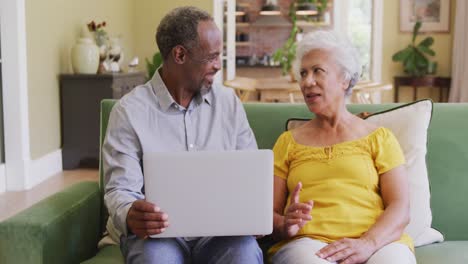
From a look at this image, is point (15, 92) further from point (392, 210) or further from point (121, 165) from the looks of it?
point (392, 210)

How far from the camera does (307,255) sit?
1.81 m

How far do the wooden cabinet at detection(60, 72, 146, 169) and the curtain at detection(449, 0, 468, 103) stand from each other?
15.6ft

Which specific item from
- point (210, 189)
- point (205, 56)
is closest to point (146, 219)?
point (210, 189)

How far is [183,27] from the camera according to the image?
1.90m

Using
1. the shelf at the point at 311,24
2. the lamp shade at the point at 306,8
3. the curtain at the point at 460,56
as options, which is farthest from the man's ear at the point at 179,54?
the shelf at the point at 311,24

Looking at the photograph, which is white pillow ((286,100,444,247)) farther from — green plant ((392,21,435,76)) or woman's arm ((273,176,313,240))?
green plant ((392,21,435,76))

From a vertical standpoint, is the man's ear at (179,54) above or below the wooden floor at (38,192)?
above

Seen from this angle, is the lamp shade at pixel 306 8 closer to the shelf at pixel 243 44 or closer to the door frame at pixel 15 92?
the shelf at pixel 243 44

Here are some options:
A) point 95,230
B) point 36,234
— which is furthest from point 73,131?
point 36,234

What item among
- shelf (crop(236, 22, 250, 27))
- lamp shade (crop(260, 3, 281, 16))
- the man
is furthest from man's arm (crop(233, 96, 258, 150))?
shelf (crop(236, 22, 250, 27))

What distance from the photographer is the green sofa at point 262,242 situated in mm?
1726

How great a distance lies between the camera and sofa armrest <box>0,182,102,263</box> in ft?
5.64

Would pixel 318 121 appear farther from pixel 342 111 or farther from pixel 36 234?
pixel 36 234

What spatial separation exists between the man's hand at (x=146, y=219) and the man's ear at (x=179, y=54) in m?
0.48
